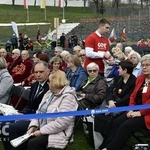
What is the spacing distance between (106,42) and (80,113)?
10.6 feet

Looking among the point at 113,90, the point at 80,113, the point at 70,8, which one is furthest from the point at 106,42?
the point at 70,8

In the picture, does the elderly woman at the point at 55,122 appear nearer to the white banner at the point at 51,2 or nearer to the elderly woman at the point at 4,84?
the elderly woman at the point at 4,84

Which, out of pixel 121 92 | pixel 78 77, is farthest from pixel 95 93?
pixel 78 77

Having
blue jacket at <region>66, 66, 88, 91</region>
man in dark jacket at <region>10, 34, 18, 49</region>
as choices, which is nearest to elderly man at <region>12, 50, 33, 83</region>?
blue jacket at <region>66, 66, 88, 91</region>

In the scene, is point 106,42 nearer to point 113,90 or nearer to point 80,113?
point 113,90

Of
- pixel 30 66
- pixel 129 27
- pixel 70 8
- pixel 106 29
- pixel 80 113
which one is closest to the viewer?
pixel 80 113

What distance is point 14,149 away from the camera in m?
5.37

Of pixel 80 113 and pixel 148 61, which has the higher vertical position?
pixel 148 61

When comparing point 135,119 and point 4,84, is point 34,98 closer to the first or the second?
point 4,84

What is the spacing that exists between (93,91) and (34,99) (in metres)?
1.15

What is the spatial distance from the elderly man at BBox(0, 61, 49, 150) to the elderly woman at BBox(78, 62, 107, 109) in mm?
920

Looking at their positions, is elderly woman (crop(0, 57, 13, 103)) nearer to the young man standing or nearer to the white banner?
the young man standing

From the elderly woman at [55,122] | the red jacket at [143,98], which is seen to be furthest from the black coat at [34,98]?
the red jacket at [143,98]

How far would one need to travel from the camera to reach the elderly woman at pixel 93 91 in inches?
261
